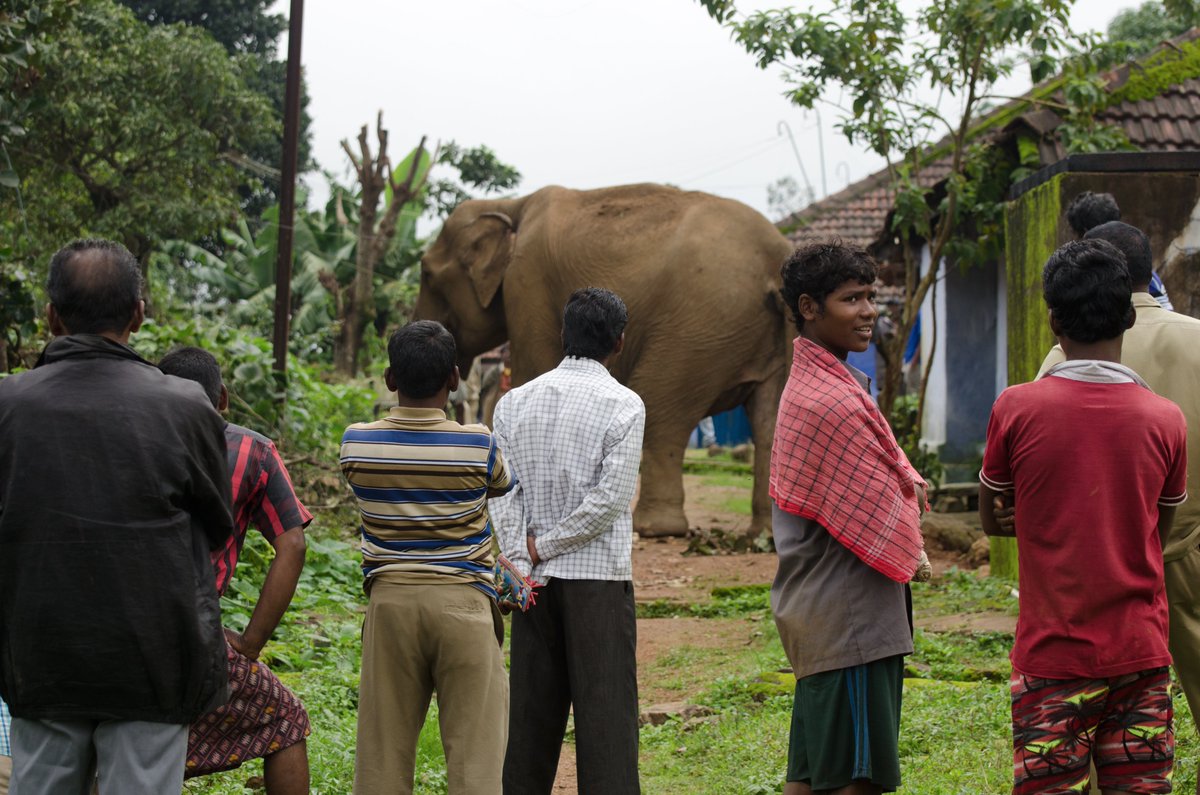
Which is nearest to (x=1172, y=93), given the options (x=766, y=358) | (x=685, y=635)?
(x=766, y=358)

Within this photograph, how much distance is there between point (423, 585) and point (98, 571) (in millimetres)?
1155

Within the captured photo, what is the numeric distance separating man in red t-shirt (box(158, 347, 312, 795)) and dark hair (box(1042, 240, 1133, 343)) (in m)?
2.17

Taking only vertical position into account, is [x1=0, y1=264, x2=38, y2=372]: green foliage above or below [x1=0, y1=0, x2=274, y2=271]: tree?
below

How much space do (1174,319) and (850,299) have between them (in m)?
1.10

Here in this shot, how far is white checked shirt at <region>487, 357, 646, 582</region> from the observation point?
14.2 feet

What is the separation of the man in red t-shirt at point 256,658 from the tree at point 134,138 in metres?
16.8

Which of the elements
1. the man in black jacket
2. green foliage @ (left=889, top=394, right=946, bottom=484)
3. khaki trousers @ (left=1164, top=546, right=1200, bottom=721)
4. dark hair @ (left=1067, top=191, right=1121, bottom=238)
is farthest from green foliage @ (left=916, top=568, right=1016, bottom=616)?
the man in black jacket

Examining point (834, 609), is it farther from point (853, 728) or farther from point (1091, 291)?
point (1091, 291)

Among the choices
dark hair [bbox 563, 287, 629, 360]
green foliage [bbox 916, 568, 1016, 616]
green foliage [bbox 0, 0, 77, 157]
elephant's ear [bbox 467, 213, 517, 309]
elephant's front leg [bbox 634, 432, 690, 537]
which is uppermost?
green foliage [bbox 0, 0, 77, 157]

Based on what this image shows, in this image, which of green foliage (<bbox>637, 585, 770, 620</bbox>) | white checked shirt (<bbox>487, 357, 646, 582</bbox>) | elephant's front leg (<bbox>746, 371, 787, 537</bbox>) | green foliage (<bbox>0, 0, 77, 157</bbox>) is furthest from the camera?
elephant's front leg (<bbox>746, 371, 787, 537</bbox>)

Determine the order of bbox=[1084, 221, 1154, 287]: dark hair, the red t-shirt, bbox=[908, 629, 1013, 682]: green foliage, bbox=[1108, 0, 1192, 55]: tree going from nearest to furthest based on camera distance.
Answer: the red t-shirt, bbox=[1084, 221, 1154, 287]: dark hair, bbox=[908, 629, 1013, 682]: green foliage, bbox=[1108, 0, 1192, 55]: tree

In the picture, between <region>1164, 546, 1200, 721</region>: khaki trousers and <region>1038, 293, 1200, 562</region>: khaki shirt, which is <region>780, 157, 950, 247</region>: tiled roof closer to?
<region>1038, 293, 1200, 562</region>: khaki shirt

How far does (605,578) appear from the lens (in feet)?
14.3

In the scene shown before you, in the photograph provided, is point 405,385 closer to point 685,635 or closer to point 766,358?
point 685,635
